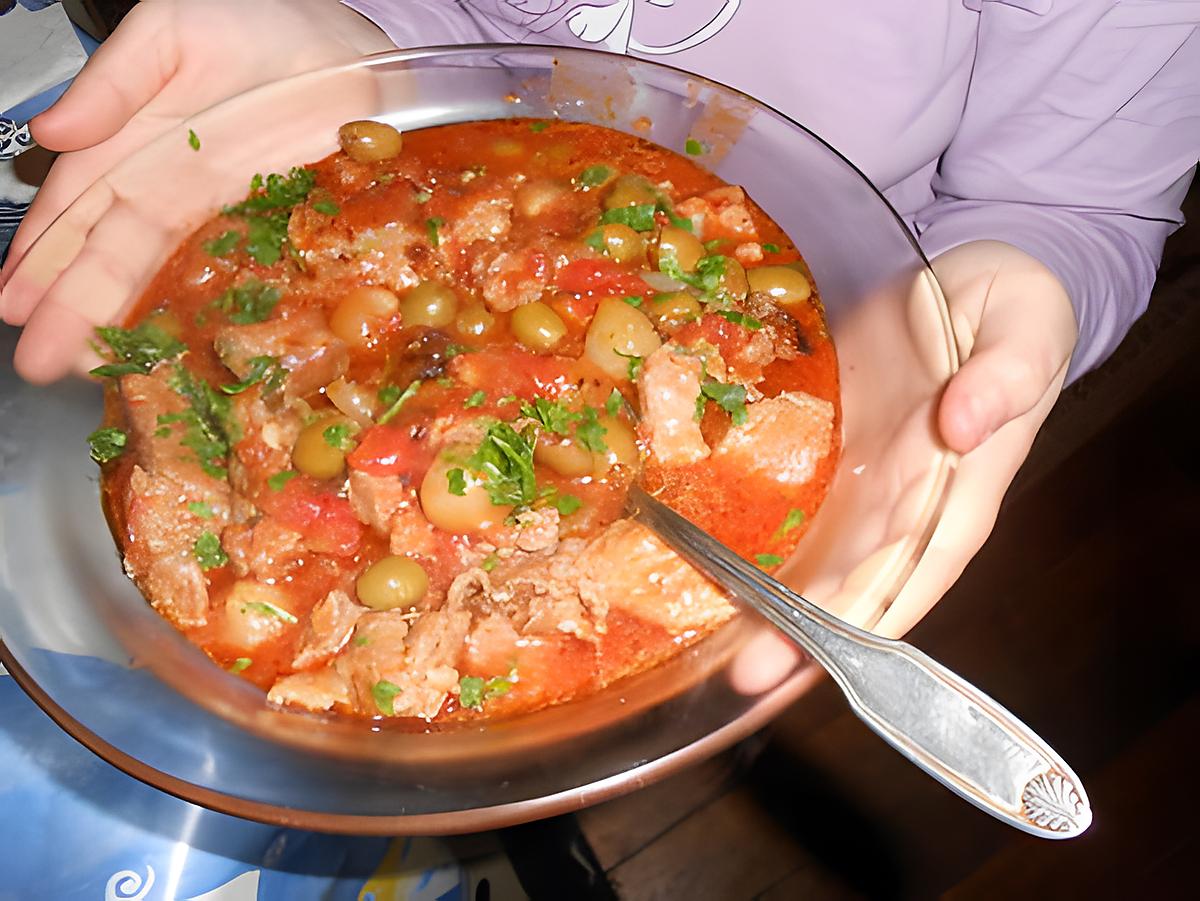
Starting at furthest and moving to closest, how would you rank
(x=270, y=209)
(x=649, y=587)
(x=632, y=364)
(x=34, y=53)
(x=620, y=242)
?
(x=34, y=53) < (x=270, y=209) < (x=620, y=242) < (x=632, y=364) < (x=649, y=587)

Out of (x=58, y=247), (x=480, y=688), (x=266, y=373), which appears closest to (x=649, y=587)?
(x=480, y=688)

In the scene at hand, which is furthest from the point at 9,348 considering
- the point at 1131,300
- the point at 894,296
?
the point at 1131,300

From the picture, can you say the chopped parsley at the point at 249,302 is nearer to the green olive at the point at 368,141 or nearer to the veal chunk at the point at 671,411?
the green olive at the point at 368,141

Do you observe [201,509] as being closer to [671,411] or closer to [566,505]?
[566,505]

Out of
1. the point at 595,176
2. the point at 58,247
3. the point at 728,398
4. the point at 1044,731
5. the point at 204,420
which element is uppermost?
the point at 595,176

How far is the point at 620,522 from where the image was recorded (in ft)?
5.72

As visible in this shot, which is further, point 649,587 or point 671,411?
point 671,411

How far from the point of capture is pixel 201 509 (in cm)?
177

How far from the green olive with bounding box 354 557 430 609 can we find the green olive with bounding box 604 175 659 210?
94 centimetres

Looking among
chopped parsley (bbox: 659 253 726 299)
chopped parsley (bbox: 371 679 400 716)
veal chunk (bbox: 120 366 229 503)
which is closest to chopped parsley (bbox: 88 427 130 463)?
veal chunk (bbox: 120 366 229 503)

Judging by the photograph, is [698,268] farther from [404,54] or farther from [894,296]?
[404,54]

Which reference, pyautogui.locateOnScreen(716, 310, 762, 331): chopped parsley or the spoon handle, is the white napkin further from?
the spoon handle

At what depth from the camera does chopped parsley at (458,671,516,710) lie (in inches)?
62.4

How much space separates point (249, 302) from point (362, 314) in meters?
0.25
